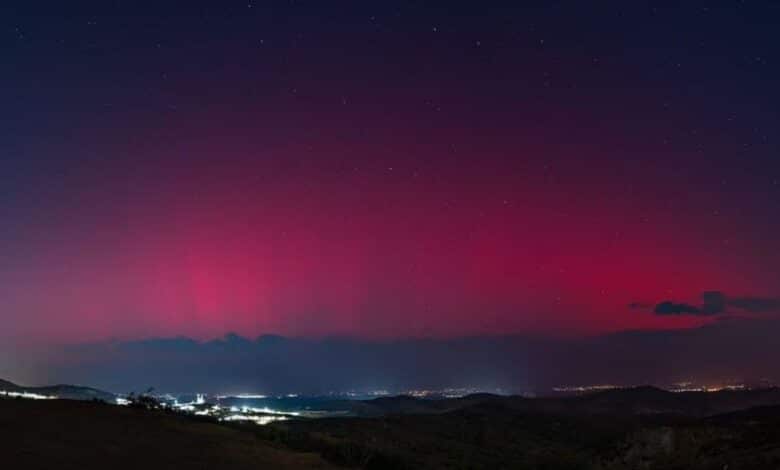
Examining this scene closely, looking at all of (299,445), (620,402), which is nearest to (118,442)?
(299,445)

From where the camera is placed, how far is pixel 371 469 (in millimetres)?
22172

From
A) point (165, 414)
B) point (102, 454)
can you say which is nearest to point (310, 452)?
point (165, 414)

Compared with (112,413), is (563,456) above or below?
below

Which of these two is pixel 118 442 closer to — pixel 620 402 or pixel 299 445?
pixel 299 445

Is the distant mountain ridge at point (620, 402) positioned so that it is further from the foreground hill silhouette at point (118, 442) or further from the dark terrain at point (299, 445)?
the foreground hill silhouette at point (118, 442)

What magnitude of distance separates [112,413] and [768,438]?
21.8 metres

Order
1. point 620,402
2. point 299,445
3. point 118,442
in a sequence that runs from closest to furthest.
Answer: point 118,442
point 299,445
point 620,402

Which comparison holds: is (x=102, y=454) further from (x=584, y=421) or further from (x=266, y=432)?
(x=584, y=421)

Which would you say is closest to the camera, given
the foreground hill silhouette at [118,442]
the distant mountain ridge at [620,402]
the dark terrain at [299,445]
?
the foreground hill silhouette at [118,442]

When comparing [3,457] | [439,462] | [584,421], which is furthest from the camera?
[584,421]

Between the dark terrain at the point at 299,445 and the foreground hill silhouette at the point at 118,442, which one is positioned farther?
the dark terrain at the point at 299,445

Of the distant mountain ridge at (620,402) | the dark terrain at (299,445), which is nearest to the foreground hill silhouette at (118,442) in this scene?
the dark terrain at (299,445)

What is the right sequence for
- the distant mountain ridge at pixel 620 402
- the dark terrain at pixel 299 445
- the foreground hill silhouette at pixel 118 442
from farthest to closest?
the distant mountain ridge at pixel 620 402 < the dark terrain at pixel 299 445 < the foreground hill silhouette at pixel 118 442

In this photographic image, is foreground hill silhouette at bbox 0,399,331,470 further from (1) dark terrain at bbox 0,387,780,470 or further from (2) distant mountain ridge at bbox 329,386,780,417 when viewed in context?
(2) distant mountain ridge at bbox 329,386,780,417
